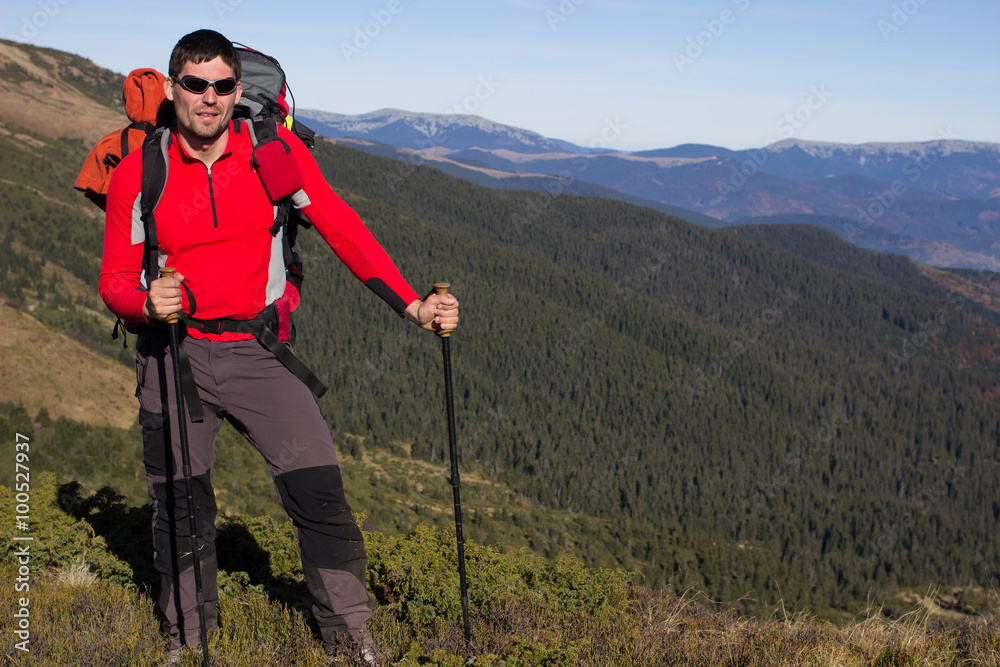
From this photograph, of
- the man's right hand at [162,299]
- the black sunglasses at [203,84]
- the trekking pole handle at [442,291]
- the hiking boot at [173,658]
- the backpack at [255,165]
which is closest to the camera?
the man's right hand at [162,299]

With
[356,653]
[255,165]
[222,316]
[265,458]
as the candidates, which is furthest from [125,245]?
[356,653]

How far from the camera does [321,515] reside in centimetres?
476

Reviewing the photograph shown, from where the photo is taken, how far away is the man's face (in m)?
4.36

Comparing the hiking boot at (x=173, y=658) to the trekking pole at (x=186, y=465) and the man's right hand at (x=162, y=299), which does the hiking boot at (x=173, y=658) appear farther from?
the man's right hand at (x=162, y=299)

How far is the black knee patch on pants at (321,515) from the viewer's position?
467 centimetres

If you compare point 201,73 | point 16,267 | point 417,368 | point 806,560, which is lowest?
point 806,560

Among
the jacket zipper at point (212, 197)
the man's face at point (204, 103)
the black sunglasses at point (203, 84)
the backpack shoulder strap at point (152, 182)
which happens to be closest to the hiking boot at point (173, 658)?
the backpack shoulder strap at point (152, 182)

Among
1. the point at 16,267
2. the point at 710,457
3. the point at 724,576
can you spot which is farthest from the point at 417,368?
the point at 16,267

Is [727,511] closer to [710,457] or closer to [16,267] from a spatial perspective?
[710,457]

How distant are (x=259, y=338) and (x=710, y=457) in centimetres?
20250

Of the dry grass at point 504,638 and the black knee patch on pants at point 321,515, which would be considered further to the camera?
the dry grass at point 504,638

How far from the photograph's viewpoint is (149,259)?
4.52m

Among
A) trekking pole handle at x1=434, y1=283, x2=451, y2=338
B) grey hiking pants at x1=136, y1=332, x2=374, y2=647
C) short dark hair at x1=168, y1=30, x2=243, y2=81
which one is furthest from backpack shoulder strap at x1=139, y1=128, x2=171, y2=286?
trekking pole handle at x1=434, y1=283, x2=451, y2=338

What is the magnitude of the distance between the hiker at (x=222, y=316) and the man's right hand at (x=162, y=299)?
0.09 feet
